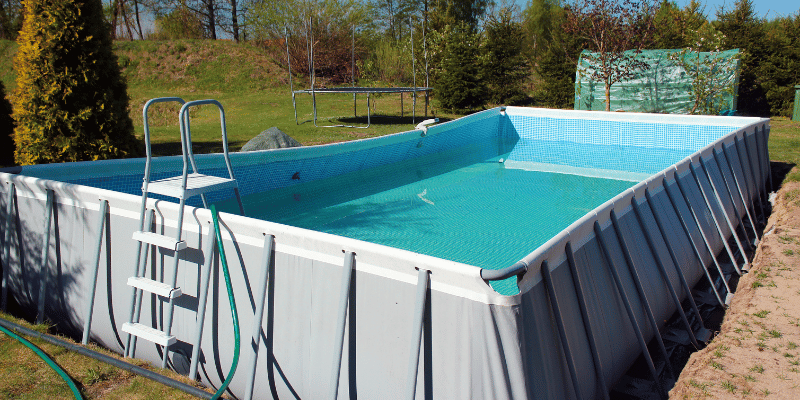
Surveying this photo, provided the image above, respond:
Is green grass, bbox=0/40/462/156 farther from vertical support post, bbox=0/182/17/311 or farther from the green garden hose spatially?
the green garden hose

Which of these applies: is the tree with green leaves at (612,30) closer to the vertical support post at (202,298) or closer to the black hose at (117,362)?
the vertical support post at (202,298)

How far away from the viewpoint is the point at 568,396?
2680mm

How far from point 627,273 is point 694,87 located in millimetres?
12929

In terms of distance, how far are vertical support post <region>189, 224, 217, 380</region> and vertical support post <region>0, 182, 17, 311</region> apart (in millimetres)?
1784

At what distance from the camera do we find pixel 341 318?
2584 millimetres

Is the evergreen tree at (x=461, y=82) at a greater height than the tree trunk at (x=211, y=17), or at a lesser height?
lesser

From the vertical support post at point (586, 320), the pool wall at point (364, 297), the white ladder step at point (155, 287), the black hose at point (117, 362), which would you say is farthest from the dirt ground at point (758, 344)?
the white ladder step at point (155, 287)

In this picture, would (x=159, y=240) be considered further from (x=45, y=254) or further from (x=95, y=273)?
(x=45, y=254)

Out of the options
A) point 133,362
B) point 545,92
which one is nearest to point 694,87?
point 545,92

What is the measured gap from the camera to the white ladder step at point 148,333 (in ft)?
10.1

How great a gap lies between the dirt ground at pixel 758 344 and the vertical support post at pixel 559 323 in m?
0.93

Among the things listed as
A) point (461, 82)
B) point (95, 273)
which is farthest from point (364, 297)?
point (461, 82)

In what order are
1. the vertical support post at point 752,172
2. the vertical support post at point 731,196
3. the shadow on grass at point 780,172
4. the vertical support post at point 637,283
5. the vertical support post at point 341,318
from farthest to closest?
the shadow on grass at point 780,172
the vertical support post at point 752,172
the vertical support post at point 731,196
the vertical support post at point 637,283
the vertical support post at point 341,318

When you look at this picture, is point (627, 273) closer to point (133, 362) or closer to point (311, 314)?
point (311, 314)
